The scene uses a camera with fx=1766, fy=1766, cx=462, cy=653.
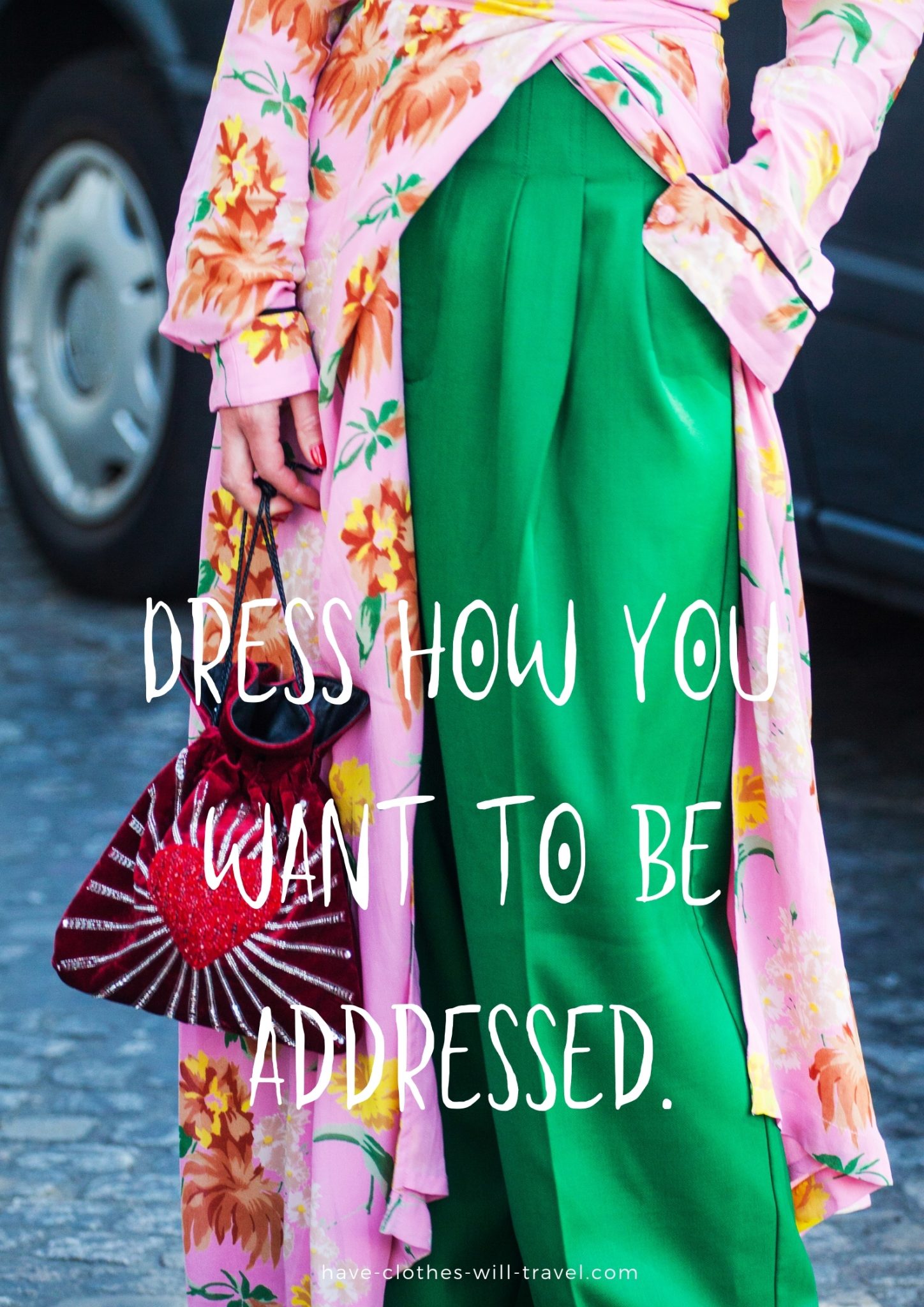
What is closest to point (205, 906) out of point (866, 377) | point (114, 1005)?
point (114, 1005)

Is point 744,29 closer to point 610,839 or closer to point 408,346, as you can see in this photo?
point 408,346

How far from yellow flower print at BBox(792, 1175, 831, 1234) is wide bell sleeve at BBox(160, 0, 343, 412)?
723mm

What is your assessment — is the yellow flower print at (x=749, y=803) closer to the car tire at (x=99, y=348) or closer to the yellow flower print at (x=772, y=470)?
the yellow flower print at (x=772, y=470)

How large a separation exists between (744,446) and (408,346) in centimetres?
25

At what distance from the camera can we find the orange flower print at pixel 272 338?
1.29 metres

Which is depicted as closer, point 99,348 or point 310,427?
point 310,427

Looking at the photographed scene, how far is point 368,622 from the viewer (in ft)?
4.25

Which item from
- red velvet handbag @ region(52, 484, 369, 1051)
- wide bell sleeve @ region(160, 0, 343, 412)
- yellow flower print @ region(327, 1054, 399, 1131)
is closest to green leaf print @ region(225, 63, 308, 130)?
wide bell sleeve @ region(160, 0, 343, 412)

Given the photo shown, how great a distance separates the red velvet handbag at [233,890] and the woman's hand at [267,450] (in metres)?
0.04

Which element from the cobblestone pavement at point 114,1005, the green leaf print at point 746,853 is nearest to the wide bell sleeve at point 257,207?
the green leaf print at point 746,853

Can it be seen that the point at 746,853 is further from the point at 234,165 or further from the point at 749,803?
the point at 234,165

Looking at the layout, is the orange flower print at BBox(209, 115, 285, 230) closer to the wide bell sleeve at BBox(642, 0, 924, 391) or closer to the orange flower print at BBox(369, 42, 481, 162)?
the orange flower print at BBox(369, 42, 481, 162)

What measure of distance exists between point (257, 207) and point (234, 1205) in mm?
801

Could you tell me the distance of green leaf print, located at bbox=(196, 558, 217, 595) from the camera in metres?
1.43
